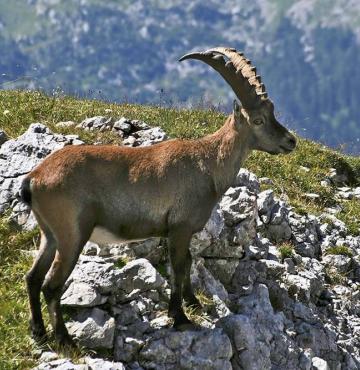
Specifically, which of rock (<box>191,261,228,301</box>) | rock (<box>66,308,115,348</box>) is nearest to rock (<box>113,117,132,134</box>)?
rock (<box>191,261,228,301</box>)

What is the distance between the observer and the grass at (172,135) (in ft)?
35.8

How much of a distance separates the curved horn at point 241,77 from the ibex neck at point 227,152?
1.43 feet

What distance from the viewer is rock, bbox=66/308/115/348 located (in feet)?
28.9

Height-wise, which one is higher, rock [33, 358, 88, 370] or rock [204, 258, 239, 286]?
rock [204, 258, 239, 286]

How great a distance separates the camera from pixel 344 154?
21.8 metres

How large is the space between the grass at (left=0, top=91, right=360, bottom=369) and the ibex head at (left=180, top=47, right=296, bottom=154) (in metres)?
2.92

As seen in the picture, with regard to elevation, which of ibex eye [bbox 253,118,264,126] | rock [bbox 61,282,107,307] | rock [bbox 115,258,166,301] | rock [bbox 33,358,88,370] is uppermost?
ibex eye [bbox 253,118,264,126]

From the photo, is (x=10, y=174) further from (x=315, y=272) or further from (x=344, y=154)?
(x=344, y=154)

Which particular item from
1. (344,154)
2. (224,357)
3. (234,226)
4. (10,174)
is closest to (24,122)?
(10,174)

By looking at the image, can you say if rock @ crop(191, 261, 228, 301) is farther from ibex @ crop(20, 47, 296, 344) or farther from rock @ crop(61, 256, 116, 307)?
Answer: rock @ crop(61, 256, 116, 307)

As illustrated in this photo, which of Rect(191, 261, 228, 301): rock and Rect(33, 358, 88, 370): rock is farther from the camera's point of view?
Rect(191, 261, 228, 301): rock

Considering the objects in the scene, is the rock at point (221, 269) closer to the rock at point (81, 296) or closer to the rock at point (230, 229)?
the rock at point (230, 229)

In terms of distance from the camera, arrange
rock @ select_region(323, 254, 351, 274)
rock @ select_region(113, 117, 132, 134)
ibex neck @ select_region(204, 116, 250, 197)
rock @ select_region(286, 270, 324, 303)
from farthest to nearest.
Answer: rock @ select_region(113, 117, 132, 134) < rock @ select_region(323, 254, 351, 274) < rock @ select_region(286, 270, 324, 303) < ibex neck @ select_region(204, 116, 250, 197)

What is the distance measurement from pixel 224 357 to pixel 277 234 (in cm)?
483
